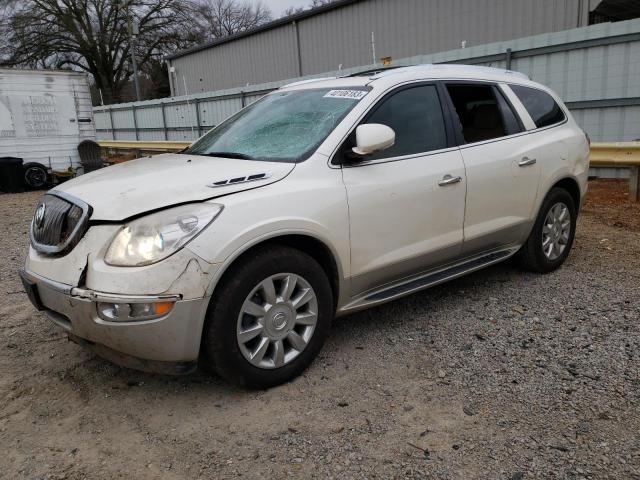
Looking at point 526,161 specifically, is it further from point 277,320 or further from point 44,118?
point 44,118

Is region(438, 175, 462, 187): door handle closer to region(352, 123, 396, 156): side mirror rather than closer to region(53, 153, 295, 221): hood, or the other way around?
region(352, 123, 396, 156): side mirror

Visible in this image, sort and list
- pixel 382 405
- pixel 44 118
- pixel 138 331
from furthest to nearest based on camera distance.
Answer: pixel 44 118 < pixel 382 405 < pixel 138 331

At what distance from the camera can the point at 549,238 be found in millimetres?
4820

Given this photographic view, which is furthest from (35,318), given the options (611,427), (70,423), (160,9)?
(160,9)

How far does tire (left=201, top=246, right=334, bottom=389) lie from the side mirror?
737 mm

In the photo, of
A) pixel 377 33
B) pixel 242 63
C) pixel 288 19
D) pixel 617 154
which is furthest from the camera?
pixel 242 63

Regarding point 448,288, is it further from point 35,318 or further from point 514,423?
point 35,318

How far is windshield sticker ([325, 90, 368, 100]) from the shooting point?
360 cm

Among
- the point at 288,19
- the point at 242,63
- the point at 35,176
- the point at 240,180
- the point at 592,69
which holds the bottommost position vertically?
the point at 35,176

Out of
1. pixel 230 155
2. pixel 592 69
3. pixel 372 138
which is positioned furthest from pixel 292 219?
pixel 592 69

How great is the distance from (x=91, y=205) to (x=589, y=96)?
28.9ft

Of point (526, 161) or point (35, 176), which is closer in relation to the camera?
point (526, 161)

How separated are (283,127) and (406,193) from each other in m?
0.95

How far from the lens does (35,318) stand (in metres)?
4.29
